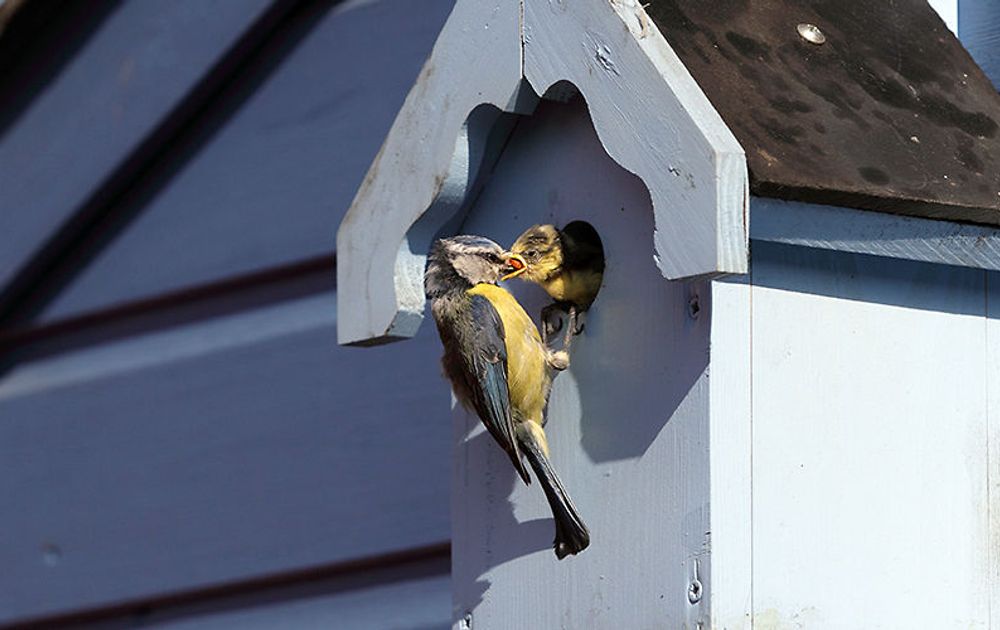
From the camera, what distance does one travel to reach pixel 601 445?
2.07m

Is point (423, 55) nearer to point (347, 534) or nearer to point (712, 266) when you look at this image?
point (347, 534)

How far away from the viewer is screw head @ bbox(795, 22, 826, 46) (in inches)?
82.9

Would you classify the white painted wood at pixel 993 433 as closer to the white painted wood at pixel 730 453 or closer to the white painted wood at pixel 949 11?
the white painted wood at pixel 730 453

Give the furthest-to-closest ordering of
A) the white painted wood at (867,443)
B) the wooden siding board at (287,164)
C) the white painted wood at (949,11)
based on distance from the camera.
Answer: the wooden siding board at (287,164)
the white painted wood at (949,11)
the white painted wood at (867,443)

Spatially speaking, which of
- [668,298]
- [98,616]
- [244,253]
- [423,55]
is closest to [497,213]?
[668,298]

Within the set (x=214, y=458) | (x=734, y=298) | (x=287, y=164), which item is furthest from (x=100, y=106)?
(x=734, y=298)

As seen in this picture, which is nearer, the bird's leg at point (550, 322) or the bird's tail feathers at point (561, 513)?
the bird's tail feathers at point (561, 513)

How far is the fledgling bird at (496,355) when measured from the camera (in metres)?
2.07

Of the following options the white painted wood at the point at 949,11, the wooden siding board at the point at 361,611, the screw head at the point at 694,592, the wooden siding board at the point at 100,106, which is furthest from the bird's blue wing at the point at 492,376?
the wooden siding board at the point at 100,106

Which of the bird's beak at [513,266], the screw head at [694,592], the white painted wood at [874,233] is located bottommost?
the screw head at [694,592]

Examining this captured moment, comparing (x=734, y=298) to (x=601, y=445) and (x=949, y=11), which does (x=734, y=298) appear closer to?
(x=601, y=445)

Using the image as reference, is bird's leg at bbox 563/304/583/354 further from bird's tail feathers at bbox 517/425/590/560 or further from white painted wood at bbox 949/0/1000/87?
white painted wood at bbox 949/0/1000/87

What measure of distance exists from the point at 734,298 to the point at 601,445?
0.75 feet

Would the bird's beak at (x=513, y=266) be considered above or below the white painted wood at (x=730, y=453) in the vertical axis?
above
